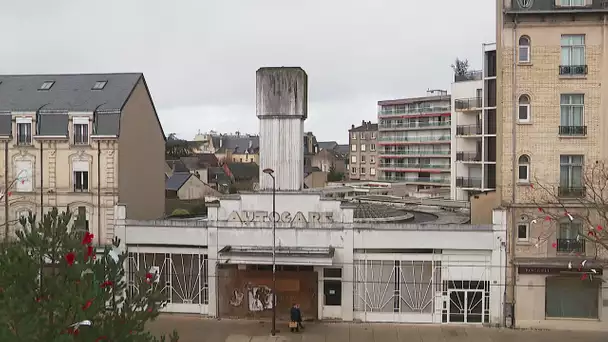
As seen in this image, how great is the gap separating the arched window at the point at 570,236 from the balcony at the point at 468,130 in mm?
23734

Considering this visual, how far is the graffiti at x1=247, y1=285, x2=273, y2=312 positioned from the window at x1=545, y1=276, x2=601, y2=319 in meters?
12.4

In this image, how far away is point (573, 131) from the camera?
89.4 feet

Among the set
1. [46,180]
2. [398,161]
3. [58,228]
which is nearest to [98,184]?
[46,180]

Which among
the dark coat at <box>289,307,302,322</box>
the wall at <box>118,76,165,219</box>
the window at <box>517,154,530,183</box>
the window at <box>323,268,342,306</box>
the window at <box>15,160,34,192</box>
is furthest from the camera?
the wall at <box>118,76,165,219</box>

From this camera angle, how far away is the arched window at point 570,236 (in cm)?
2692

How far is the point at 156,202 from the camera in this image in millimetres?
34750

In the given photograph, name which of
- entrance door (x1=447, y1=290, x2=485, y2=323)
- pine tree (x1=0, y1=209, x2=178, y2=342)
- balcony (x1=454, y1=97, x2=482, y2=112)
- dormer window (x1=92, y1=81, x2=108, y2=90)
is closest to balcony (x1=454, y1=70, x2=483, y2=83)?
balcony (x1=454, y1=97, x2=482, y2=112)

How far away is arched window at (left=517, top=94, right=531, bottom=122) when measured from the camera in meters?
27.5

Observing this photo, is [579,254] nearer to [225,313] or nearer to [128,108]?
[225,313]

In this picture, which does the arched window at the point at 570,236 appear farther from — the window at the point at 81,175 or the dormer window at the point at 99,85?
the dormer window at the point at 99,85

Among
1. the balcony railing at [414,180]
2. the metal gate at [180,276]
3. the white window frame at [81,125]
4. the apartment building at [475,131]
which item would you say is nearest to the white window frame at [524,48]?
the metal gate at [180,276]

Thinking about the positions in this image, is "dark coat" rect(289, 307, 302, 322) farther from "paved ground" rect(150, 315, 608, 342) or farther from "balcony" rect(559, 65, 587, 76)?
"balcony" rect(559, 65, 587, 76)

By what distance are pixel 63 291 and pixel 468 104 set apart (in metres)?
44.2

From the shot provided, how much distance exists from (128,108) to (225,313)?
11143mm
